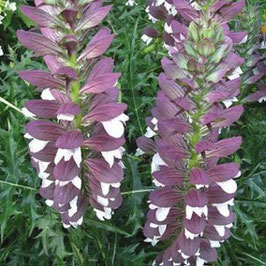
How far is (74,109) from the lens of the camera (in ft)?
4.24

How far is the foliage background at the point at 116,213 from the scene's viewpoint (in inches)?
70.2

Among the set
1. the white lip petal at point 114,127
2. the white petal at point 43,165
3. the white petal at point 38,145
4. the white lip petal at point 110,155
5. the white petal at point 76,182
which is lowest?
the white petal at point 76,182

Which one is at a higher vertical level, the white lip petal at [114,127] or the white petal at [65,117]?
the white petal at [65,117]

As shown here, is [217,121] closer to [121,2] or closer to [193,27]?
[193,27]

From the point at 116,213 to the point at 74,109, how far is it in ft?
2.25

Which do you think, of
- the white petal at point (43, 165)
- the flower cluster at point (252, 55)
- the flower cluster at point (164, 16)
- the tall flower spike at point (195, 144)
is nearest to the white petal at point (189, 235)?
the tall flower spike at point (195, 144)

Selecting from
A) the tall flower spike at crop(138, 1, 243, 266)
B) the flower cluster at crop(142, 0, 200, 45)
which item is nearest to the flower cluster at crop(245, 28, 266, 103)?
the flower cluster at crop(142, 0, 200, 45)

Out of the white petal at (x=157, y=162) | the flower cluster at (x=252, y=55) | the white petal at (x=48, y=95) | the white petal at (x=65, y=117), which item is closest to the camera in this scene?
the white petal at (x=65, y=117)

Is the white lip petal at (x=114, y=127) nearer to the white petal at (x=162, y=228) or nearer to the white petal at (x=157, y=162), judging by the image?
the white petal at (x=157, y=162)

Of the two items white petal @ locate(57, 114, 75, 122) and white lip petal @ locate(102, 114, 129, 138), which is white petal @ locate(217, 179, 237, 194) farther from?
white petal @ locate(57, 114, 75, 122)

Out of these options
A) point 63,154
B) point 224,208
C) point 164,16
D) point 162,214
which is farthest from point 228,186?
point 164,16

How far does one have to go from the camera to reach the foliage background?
1.78 metres

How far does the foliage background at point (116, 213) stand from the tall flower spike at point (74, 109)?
0.28 metres

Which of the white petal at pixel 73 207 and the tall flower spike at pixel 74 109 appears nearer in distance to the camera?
the tall flower spike at pixel 74 109
